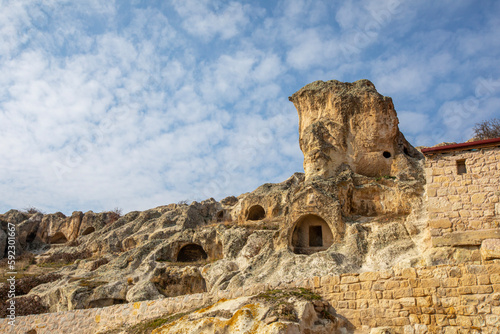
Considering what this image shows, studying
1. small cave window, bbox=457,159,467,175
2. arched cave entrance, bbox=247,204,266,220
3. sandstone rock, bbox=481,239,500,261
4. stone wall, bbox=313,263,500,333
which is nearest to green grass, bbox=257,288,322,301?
stone wall, bbox=313,263,500,333

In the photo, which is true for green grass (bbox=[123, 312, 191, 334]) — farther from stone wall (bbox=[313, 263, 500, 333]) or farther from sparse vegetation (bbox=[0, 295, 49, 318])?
Answer: sparse vegetation (bbox=[0, 295, 49, 318])

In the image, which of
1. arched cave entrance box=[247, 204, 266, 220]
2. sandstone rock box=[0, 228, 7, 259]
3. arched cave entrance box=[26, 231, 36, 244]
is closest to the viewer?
arched cave entrance box=[247, 204, 266, 220]

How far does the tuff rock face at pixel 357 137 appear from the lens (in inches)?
989

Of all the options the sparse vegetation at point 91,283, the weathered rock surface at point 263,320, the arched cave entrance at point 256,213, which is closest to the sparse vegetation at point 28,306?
the sparse vegetation at point 91,283

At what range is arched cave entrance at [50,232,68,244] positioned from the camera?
40.7 meters

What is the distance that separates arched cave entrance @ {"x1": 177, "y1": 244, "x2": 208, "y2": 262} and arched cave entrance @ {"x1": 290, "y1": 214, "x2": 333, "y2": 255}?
6.31 meters

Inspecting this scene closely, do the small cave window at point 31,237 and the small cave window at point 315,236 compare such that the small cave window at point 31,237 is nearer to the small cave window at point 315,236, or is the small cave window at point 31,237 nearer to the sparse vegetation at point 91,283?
the sparse vegetation at point 91,283

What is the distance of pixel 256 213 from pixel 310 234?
965cm

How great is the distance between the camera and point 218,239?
23.7m

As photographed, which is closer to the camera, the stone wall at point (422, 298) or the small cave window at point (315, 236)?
the stone wall at point (422, 298)

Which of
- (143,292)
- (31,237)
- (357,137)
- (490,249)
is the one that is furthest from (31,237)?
(490,249)

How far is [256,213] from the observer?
104ft

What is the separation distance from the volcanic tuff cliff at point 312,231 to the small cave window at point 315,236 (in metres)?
0.05

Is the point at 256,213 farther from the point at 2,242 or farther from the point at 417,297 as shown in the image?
the point at 417,297
